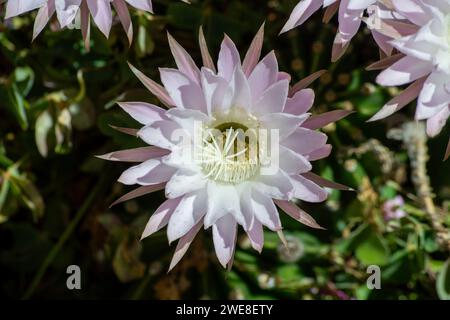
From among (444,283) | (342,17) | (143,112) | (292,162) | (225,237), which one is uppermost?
(342,17)

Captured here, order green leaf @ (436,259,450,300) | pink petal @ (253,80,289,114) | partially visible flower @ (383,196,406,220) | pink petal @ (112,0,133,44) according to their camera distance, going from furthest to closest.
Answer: partially visible flower @ (383,196,406,220)
green leaf @ (436,259,450,300)
pink petal @ (112,0,133,44)
pink petal @ (253,80,289,114)

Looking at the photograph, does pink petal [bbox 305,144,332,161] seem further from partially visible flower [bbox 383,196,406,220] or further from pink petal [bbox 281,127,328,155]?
partially visible flower [bbox 383,196,406,220]

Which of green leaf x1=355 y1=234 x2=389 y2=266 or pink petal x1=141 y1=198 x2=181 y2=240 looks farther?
green leaf x1=355 y1=234 x2=389 y2=266

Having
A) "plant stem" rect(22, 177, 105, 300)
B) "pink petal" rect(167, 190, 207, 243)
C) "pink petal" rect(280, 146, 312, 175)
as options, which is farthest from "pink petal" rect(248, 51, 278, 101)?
"plant stem" rect(22, 177, 105, 300)

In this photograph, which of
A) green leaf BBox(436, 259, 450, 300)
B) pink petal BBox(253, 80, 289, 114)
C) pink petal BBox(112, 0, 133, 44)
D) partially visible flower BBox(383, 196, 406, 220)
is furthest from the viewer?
partially visible flower BBox(383, 196, 406, 220)

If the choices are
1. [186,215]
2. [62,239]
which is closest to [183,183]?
[186,215]

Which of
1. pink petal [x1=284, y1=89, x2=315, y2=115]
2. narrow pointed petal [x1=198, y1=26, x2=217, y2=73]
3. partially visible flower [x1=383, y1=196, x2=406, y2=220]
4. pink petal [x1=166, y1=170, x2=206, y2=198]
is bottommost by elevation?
partially visible flower [x1=383, y1=196, x2=406, y2=220]

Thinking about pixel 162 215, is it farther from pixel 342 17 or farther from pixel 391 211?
pixel 391 211

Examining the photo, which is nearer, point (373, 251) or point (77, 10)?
point (77, 10)
